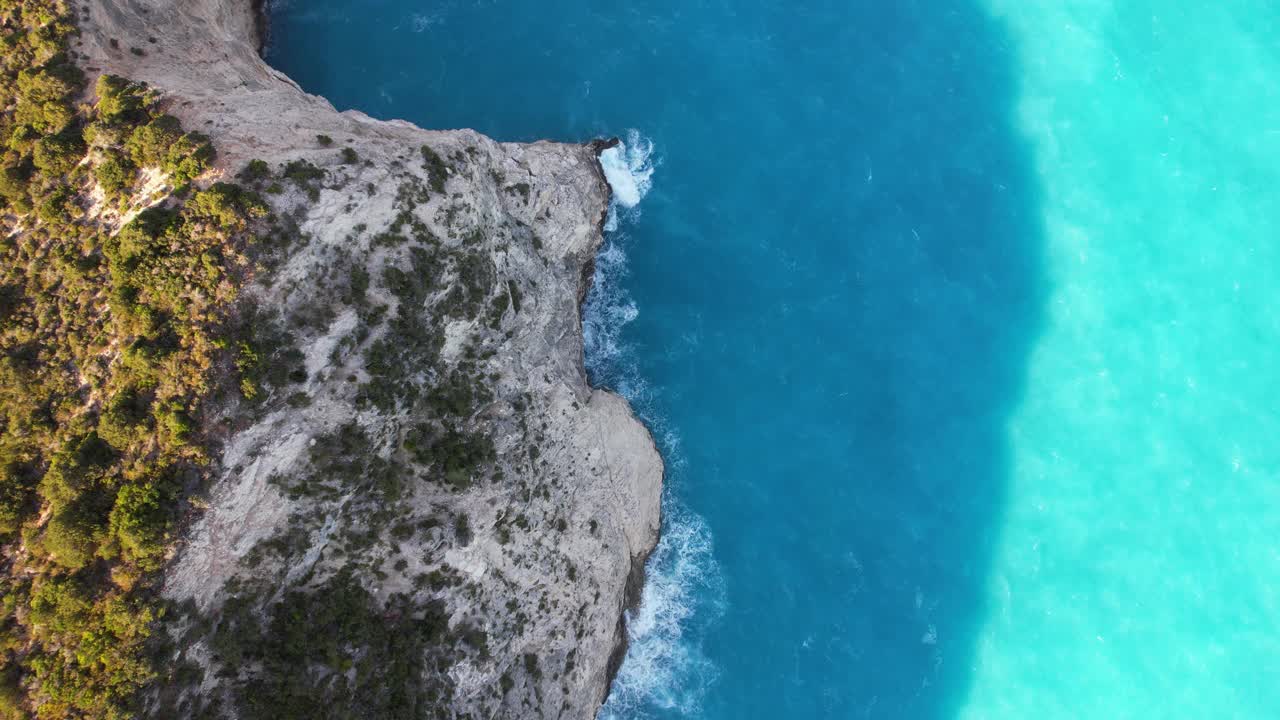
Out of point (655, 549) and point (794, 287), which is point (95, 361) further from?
point (794, 287)

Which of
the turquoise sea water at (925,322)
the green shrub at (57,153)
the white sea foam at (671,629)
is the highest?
the green shrub at (57,153)

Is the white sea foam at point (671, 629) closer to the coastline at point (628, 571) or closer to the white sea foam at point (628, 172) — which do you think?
the coastline at point (628, 571)

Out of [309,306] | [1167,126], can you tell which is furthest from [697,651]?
[1167,126]

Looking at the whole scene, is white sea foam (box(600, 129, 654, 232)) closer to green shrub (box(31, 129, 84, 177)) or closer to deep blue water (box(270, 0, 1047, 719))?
deep blue water (box(270, 0, 1047, 719))

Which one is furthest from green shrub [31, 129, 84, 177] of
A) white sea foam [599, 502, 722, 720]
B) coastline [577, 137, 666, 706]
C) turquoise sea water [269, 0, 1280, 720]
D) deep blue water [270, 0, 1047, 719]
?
white sea foam [599, 502, 722, 720]

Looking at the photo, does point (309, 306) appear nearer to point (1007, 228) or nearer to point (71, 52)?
point (71, 52)

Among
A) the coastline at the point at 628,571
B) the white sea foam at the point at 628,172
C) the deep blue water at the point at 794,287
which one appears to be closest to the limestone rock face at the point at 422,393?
the coastline at the point at 628,571
